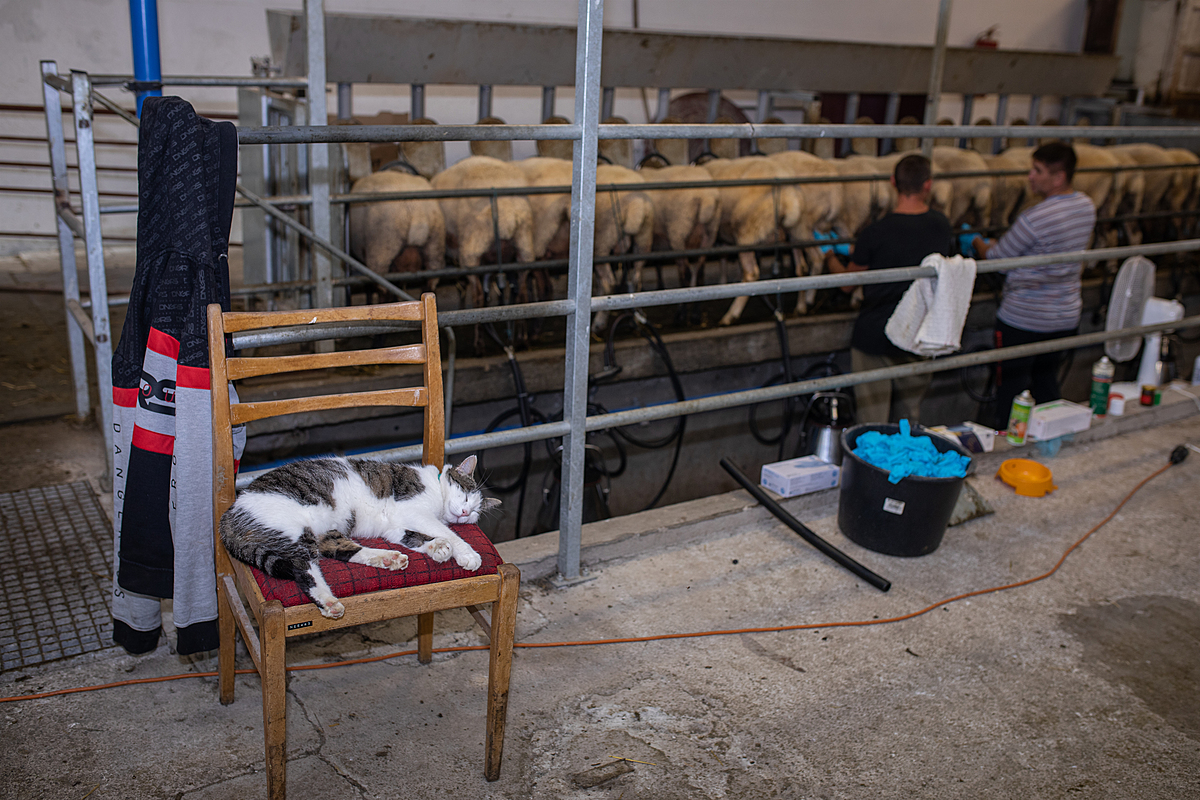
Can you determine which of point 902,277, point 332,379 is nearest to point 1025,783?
point 902,277

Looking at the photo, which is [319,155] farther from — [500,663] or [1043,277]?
[1043,277]

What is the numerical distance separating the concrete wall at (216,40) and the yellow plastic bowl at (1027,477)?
21.6 feet

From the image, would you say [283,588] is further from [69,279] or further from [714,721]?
[69,279]

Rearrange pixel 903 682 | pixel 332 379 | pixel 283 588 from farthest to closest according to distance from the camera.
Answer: pixel 332 379 < pixel 903 682 < pixel 283 588

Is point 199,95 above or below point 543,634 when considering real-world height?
above

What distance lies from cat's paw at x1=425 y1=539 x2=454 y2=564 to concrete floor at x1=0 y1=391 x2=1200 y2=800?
545 mm

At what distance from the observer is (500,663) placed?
192 centimetres

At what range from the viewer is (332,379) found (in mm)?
4344

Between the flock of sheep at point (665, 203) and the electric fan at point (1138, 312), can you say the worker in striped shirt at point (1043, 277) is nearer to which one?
the electric fan at point (1138, 312)

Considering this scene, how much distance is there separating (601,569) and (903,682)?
3.25 feet

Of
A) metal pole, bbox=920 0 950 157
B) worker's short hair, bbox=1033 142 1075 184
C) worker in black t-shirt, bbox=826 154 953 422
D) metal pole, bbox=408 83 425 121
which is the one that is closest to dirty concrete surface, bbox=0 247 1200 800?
worker in black t-shirt, bbox=826 154 953 422

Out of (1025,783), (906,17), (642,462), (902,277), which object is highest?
(906,17)

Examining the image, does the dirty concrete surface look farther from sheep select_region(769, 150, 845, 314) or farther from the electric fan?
sheep select_region(769, 150, 845, 314)

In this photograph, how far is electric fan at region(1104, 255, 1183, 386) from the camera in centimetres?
446
